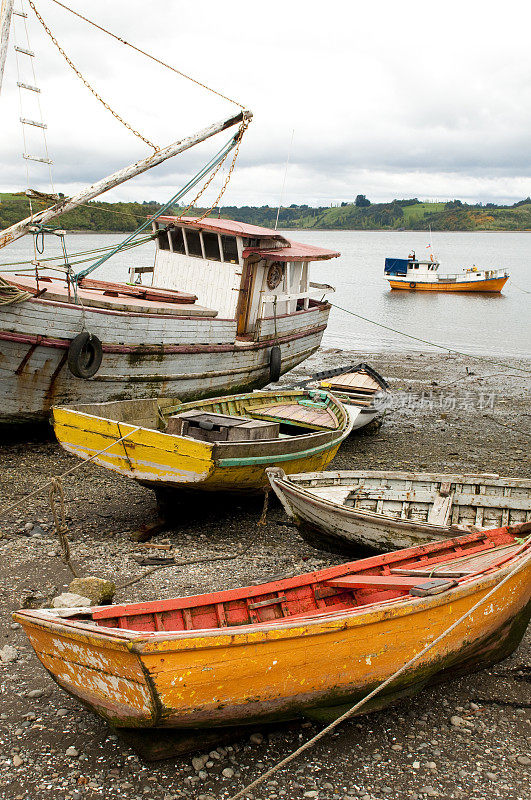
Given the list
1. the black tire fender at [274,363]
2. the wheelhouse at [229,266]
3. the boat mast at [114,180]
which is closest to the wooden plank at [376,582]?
the boat mast at [114,180]

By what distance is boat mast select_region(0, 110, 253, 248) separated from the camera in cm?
1373

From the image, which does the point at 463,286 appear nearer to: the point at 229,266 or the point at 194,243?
the point at 194,243

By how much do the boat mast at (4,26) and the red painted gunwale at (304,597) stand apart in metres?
11.5

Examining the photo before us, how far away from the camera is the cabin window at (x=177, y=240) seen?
1720 centimetres

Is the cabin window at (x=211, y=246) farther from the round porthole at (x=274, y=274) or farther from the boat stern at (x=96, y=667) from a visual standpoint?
the boat stern at (x=96, y=667)

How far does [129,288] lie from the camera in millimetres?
15438

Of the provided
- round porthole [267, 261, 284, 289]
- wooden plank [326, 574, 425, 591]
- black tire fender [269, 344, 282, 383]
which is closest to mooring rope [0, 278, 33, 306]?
round porthole [267, 261, 284, 289]

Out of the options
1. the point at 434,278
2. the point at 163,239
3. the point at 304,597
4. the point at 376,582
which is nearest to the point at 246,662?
the point at 304,597

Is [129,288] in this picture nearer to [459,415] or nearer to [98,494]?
[98,494]

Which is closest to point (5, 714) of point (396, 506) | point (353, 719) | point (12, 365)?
point (353, 719)

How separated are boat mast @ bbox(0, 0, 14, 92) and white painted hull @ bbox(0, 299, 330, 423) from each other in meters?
4.94

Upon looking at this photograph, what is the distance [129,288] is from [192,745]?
468 inches

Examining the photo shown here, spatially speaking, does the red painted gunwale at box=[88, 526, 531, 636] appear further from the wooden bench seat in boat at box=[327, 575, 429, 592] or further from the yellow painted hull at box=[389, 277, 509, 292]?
the yellow painted hull at box=[389, 277, 509, 292]

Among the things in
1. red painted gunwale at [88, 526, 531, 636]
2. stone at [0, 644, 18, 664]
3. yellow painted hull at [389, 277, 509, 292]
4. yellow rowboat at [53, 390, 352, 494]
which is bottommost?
stone at [0, 644, 18, 664]
